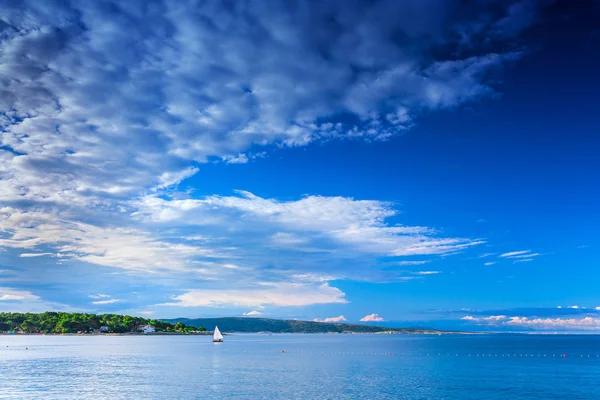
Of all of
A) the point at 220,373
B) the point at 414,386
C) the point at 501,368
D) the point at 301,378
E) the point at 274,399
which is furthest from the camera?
the point at 501,368

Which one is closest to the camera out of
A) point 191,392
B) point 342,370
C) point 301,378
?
point 191,392

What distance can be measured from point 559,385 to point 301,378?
45.2 m

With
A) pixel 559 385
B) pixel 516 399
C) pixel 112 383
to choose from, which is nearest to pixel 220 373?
pixel 112 383

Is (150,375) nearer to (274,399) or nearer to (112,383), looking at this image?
(112,383)

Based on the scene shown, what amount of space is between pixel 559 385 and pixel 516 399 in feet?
72.6

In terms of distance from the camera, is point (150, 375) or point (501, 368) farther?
point (501, 368)

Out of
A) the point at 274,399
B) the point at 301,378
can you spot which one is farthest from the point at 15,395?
the point at 301,378

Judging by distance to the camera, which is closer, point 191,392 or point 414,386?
point 191,392

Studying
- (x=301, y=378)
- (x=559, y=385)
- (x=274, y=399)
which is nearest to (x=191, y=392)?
(x=274, y=399)

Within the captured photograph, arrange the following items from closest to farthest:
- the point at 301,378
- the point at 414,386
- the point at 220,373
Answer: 1. the point at 414,386
2. the point at 301,378
3. the point at 220,373

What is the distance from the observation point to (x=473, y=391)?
76.8 metres

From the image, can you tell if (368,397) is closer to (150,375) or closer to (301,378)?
(301,378)

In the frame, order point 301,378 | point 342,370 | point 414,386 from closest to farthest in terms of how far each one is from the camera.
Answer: point 414,386
point 301,378
point 342,370

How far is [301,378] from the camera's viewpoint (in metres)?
92.6
